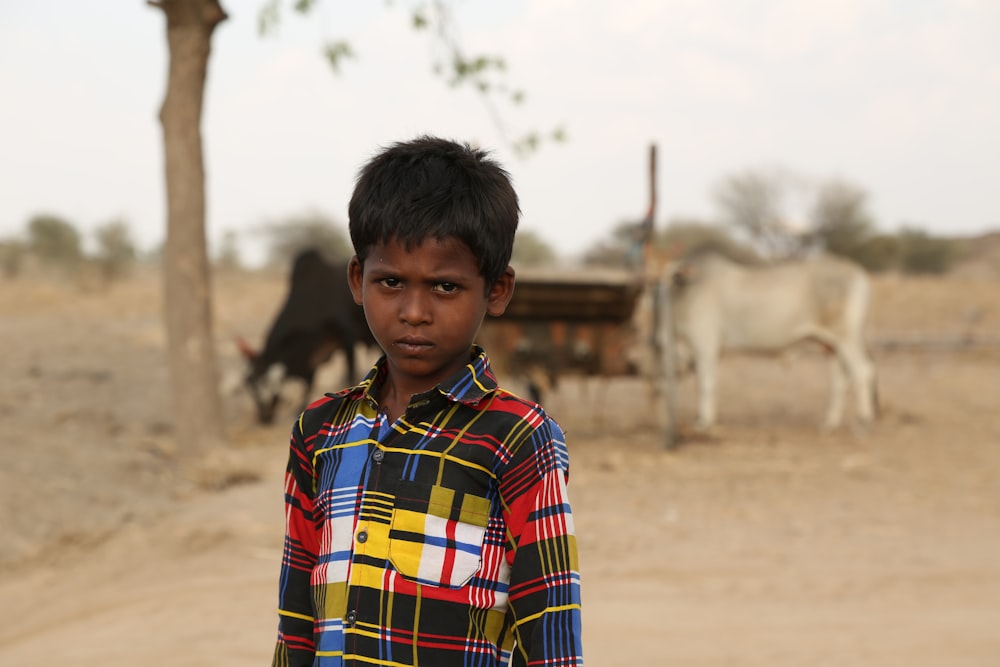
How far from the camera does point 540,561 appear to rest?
1461mm

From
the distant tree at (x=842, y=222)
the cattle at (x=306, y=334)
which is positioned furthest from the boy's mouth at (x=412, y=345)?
the distant tree at (x=842, y=222)

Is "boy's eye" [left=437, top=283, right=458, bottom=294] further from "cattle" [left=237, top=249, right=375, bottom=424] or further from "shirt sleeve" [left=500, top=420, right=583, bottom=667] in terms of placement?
"cattle" [left=237, top=249, right=375, bottom=424]

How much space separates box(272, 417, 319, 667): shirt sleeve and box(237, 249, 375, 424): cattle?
340 inches

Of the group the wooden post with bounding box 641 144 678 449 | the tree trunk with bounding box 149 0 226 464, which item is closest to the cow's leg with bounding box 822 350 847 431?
the wooden post with bounding box 641 144 678 449

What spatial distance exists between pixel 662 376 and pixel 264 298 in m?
12.7

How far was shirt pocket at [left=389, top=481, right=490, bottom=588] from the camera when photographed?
147 cm

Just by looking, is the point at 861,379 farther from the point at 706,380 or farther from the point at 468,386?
the point at 468,386

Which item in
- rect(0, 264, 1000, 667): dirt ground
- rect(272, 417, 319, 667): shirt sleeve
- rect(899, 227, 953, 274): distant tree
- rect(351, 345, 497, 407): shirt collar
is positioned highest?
rect(899, 227, 953, 274): distant tree

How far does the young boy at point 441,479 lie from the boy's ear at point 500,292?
0.14ft

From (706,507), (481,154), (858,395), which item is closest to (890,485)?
(706,507)

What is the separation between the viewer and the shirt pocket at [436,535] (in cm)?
147

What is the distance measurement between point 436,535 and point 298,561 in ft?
1.00

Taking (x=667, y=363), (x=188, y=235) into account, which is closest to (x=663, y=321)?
(x=667, y=363)

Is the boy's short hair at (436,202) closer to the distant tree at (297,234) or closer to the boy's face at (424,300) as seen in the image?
the boy's face at (424,300)
